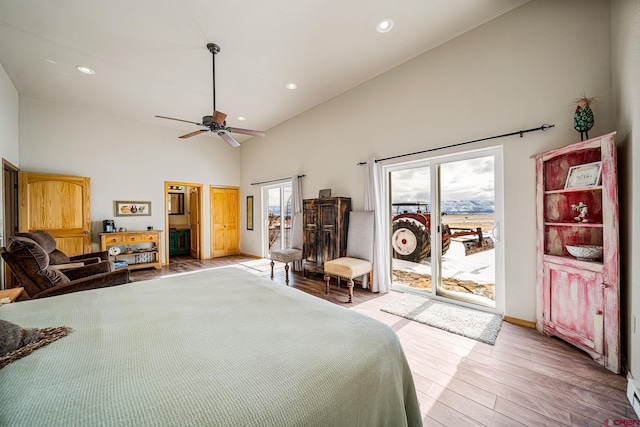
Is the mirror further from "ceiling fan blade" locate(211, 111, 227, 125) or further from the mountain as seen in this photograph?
the mountain

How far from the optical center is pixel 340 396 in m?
0.88

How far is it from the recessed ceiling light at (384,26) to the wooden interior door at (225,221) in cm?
562

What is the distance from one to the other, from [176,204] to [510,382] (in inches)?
332

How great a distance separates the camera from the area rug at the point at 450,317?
2.54m

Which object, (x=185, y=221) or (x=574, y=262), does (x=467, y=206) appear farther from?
(x=185, y=221)

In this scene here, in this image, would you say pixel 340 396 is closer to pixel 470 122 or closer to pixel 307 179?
pixel 470 122

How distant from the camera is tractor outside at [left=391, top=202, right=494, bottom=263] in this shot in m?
3.41

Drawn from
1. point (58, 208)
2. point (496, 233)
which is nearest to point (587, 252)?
point (496, 233)

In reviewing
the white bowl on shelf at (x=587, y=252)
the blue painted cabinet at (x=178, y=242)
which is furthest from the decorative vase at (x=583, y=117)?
the blue painted cabinet at (x=178, y=242)

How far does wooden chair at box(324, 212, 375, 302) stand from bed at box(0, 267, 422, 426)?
206 centimetres

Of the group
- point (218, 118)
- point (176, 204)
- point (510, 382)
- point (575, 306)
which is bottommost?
point (510, 382)

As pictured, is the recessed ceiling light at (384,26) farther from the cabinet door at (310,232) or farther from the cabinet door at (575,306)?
the cabinet door at (575,306)

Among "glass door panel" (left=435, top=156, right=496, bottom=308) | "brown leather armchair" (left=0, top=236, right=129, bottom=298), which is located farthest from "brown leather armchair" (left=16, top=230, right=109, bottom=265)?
"glass door panel" (left=435, top=156, right=496, bottom=308)

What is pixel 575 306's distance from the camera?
85.5 inches
